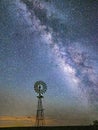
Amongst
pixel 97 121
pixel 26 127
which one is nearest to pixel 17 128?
pixel 26 127

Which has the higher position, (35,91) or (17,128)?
(35,91)

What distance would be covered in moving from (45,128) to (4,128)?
5.69 m

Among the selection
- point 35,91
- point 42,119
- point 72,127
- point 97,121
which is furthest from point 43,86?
point 97,121

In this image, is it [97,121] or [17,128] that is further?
[97,121]

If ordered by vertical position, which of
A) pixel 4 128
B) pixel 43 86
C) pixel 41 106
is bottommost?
pixel 4 128

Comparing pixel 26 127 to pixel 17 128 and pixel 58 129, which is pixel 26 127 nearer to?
pixel 17 128

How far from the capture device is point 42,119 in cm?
3938

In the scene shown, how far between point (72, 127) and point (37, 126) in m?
5.51

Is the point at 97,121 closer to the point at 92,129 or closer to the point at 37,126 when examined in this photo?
the point at 92,129

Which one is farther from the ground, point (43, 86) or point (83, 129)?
point (43, 86)

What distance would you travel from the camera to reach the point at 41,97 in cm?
4119

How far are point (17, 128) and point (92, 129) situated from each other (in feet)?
35.6

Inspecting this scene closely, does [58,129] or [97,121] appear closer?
[58,129]

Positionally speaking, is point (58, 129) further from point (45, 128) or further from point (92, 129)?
point (92, 129)
